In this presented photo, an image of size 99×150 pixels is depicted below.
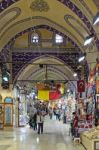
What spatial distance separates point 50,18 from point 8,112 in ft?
30.8

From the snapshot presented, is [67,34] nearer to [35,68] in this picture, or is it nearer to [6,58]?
[6,58]

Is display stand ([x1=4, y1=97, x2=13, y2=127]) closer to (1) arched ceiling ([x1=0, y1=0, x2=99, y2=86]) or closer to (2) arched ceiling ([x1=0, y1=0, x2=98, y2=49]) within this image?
(1) arched ceiling ([x1=0, y1=0, x2=99, y2=86])

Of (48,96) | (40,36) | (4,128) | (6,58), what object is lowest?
(4,128)

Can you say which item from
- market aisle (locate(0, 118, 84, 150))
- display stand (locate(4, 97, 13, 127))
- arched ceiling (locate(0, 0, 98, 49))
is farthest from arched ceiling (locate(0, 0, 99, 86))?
display stand (locate(4, 97, 13, 127))

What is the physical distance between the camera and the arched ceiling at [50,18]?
57.6 ft

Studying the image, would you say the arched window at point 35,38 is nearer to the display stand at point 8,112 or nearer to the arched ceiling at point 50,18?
the arched ceiling at point 50,18

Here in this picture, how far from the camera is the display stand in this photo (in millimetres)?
28797

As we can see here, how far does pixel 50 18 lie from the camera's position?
70.6ft

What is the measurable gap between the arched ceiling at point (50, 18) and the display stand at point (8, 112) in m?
4.99

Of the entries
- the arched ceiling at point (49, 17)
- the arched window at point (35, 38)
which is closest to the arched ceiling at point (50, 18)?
the arched ceiling at point (49, 17)

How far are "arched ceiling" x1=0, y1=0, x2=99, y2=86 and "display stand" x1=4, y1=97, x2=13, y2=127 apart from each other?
4.99 m

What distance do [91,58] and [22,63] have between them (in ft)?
23.8

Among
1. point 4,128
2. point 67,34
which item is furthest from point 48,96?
point 67,34

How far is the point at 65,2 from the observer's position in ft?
58.0
